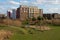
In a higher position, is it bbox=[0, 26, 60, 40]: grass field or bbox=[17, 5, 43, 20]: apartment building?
bbox=[17, 5, 43, 20]: apartment building

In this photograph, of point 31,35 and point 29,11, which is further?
point 29,11

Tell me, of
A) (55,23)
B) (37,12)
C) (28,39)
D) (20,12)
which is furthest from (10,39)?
(37,12)

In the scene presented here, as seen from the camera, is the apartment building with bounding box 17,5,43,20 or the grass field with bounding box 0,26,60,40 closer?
the grass field with bounding box 0,26,60,40

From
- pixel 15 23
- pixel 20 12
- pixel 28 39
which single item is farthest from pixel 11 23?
pixel 20 12

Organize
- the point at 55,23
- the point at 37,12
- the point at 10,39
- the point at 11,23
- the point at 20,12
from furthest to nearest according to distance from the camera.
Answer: the point at 37,12 < the point at 20,12 < the point at 55,23 < the point at 11,23 < the point at 10,39

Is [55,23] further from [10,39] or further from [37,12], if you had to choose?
[10,39]

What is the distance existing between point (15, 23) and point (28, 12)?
102 feet

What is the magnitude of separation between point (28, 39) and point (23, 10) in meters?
43.8

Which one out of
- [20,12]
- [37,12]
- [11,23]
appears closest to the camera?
[11,23]

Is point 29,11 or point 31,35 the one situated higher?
point 29,11

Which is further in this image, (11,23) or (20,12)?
(20,12)

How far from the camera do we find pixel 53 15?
2415 inches

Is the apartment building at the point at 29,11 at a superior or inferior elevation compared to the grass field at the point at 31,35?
superior

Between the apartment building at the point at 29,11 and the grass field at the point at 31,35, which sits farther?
the apartment building at the point at 29,11
